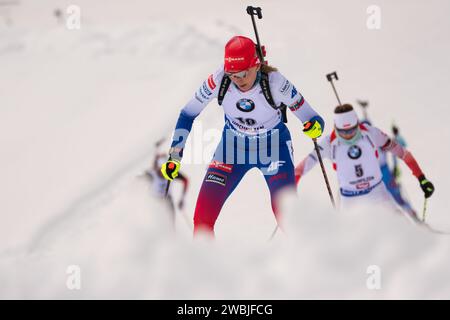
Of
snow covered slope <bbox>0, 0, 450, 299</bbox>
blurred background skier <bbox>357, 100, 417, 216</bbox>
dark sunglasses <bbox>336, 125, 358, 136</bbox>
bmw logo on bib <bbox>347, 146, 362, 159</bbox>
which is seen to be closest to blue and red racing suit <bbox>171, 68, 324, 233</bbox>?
snow covered slope <bbox>0, 0, 450, 299</bbox>

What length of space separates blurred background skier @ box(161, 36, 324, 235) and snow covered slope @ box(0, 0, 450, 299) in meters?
0.45

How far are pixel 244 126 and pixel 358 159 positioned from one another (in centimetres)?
202

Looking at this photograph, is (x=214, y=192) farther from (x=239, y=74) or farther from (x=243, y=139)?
(x=239, y=74)

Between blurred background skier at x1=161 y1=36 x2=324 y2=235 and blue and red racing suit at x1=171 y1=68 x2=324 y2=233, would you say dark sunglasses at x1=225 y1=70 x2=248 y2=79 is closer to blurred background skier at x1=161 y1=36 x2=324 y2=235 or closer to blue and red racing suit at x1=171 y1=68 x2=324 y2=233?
blurred background skier at x1=161 y1=36 x2=324 y2=235

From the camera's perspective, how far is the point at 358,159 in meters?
6.59

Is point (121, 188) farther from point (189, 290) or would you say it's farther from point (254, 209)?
point (189, 290)

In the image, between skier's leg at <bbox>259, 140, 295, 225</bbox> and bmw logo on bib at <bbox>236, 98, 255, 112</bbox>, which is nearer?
bmw logo on bib at <bbox>236, 98, 255, 112</bbox>

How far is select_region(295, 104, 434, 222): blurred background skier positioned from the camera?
21.5 feet

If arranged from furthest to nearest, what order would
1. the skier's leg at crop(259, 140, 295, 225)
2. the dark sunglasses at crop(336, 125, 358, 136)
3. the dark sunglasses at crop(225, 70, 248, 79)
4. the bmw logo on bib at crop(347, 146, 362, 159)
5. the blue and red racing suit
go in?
the bmw logo on bib at crop(347, 146, 362, 159), the dark sunglasses at crop(336, 125, 358, 136), the skier's leg at crop(259, 140, 295, 225), the blue and red racing suit, the dark sunglasses at crop(225, 70, 248, 79)

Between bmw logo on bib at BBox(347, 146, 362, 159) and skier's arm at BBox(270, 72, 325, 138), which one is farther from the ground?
skier's arm at BBox(270, 72, 325, 138)

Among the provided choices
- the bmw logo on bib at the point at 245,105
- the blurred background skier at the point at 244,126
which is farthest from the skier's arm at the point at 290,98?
the bmw logo on bib at the point at 245,105

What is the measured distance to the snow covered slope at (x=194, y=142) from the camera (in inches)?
162

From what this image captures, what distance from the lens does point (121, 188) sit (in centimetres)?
1187

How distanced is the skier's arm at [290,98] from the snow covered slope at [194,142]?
32.5 inches
